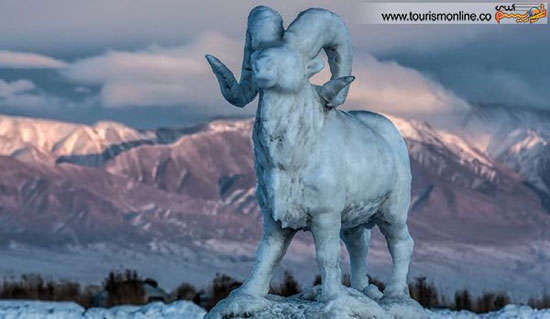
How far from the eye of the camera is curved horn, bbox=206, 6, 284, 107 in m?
7.26

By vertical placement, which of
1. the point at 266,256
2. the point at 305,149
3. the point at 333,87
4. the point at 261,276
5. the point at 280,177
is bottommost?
the point at 261,276

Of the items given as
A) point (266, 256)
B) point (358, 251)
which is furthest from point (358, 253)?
point (266, 256)

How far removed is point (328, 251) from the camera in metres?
7.41

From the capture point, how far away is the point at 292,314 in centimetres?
755

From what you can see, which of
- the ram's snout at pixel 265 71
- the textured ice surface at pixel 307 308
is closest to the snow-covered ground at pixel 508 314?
the textured ice surface at pixel 307 308

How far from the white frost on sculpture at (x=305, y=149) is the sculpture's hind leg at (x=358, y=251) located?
1.07 feet

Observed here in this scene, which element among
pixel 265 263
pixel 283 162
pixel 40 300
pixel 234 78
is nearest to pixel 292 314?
pixel 265 263

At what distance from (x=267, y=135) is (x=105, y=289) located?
7.09 metres

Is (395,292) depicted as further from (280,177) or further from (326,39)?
(326,39)

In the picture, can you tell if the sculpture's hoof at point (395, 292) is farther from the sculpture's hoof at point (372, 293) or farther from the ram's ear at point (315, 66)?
the ram's ear at point (315, 66)

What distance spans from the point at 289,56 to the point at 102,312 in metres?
5.49

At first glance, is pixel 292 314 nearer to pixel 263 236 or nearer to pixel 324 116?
pixel 263 236

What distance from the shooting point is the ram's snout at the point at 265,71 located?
273 inches

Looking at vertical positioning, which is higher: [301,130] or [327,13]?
[327,13]
